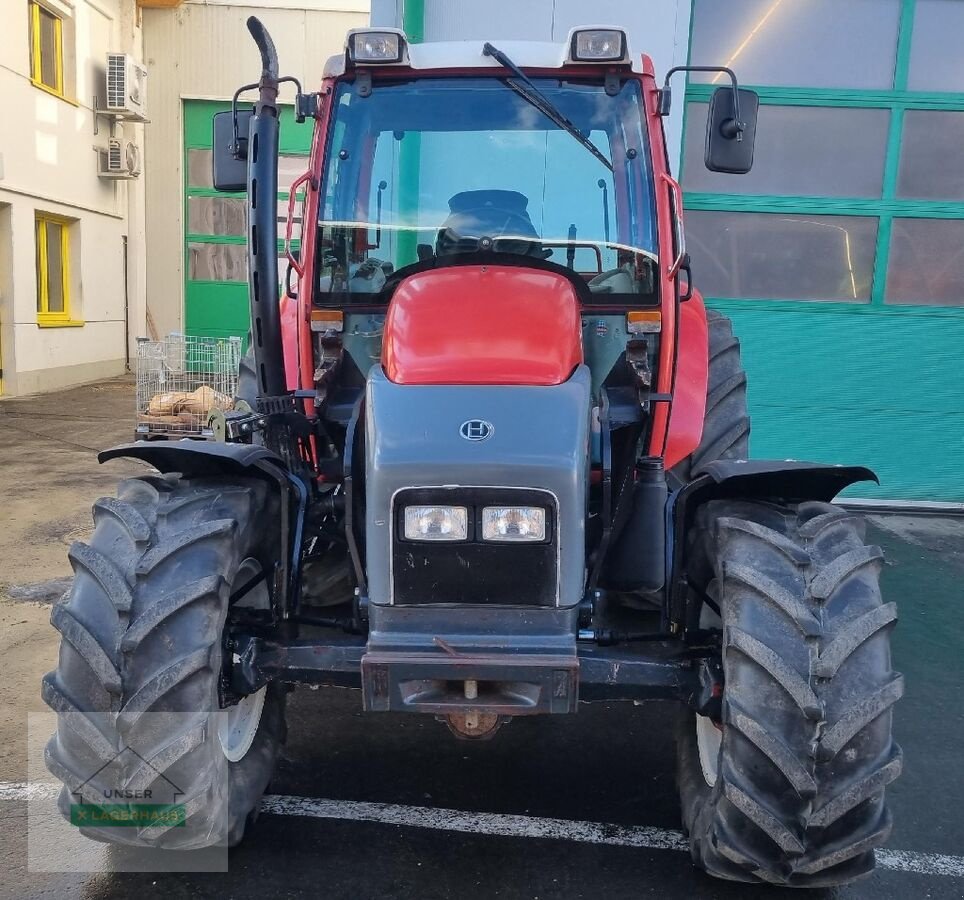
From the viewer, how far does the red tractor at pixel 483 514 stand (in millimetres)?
2381

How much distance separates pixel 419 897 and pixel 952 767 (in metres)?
2.10

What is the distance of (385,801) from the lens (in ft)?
10.3

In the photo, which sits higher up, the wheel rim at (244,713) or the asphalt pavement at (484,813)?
the wheel rim at (244,713)

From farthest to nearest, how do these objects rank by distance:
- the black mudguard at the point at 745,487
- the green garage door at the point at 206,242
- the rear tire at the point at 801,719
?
the green garage door at the point at 206,242 < the black mudguard at the point at 745,487 < the rear tire at the point at 801,719

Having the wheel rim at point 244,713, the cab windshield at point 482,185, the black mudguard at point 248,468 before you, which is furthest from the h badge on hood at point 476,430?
the cab windshield at point 482,185

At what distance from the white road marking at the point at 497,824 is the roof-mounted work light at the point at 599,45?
2.55m

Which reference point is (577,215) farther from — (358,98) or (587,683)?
(587,683)

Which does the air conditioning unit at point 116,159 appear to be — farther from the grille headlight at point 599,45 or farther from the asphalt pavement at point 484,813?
the grille headlight at point 599,45

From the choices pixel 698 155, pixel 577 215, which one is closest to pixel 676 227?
pixel 577 215

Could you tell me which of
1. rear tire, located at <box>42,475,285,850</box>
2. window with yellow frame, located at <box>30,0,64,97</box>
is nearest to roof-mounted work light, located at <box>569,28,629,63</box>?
rear tire, located at <box>42,475,285,850</box>

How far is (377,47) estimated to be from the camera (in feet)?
10.8

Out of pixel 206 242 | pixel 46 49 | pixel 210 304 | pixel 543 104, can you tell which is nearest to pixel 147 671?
pixel 543 104

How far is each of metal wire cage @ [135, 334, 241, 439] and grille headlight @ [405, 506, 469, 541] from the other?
502cm

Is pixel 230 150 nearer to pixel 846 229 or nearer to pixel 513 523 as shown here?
pixel 513 523
